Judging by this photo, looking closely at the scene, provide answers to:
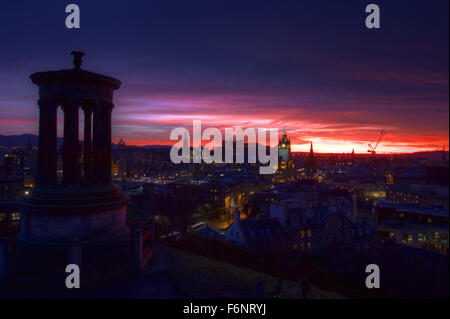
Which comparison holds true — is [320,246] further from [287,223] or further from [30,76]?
[30,76]

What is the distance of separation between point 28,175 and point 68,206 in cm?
10124

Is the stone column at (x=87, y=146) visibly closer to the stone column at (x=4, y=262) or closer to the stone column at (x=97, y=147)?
the stone column at (x=97, y=147)

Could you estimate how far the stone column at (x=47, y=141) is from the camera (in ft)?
72.3

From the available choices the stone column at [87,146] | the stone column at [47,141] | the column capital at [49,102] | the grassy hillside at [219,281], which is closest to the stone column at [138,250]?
the grassy hillside at [219,281]

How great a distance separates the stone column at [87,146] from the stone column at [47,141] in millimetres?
1987

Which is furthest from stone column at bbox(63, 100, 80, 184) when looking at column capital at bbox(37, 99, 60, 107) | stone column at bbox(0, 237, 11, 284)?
stone column at bbox(0, 237, 11, 284)

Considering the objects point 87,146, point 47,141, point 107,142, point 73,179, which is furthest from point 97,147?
point 47,141

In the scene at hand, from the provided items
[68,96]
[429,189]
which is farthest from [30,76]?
[429,189]

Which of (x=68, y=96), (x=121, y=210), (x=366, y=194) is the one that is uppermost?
(x=68, y=96)

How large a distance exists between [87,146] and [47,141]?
8.47 ft

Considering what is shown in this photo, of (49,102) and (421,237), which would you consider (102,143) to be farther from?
(421,237)

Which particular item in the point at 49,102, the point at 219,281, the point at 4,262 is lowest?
the point at 219,281

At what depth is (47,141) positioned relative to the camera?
22.3 meters

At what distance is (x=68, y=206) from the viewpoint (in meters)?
20.4
